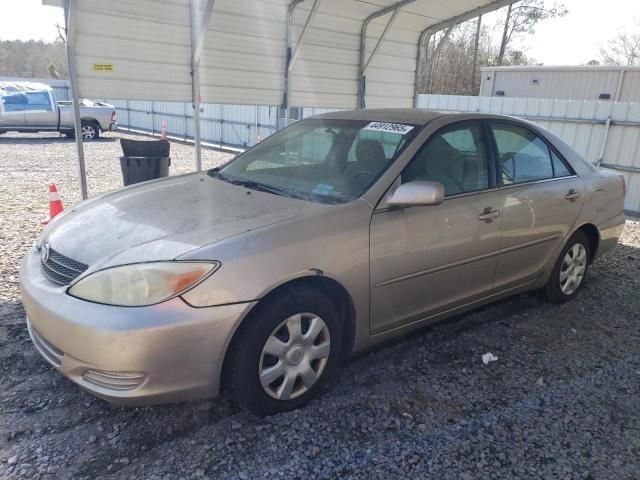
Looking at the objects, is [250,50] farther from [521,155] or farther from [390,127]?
[521,155]

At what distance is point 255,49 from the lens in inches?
259

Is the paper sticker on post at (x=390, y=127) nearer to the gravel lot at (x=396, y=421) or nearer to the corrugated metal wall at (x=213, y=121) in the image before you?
the gravel lot at (x=396, y=421)

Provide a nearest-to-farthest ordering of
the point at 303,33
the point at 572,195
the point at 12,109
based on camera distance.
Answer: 1. the point at 572,195
2. the point at 303,33
3. the point at 12,109

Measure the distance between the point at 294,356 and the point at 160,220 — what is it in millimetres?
1050

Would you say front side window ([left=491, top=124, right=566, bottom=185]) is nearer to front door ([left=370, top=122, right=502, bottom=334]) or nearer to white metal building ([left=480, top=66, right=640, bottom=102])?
front door ([left=370, top=122, right=502, bottom=334])

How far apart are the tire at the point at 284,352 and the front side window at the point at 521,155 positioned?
1845mm

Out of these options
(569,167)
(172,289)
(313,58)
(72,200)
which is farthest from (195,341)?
(72,200)

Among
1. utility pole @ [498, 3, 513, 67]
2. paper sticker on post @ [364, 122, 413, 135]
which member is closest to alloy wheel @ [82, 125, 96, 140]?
paper sticker on post @ [364, 122, 413, 135]

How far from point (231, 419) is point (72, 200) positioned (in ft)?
22.4

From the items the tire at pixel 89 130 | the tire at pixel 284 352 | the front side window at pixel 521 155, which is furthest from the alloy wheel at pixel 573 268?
the tire at pixel 89 130

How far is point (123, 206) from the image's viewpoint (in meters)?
Result: 3.15

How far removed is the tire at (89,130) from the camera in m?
18.1

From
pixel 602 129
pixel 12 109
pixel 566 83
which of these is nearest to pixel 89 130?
pixel 12 109

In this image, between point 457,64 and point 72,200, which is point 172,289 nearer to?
point 72,200
